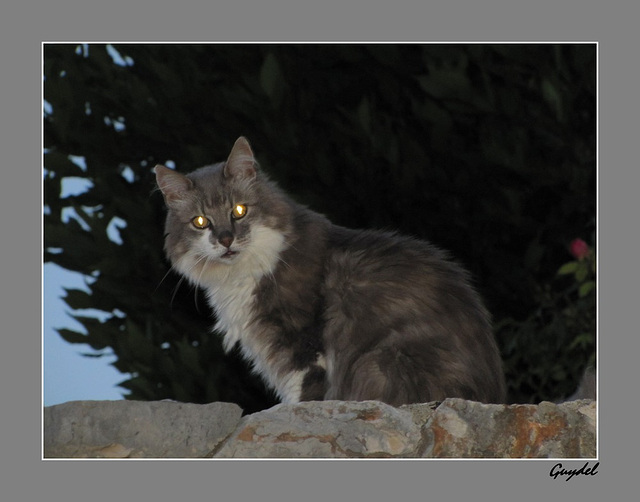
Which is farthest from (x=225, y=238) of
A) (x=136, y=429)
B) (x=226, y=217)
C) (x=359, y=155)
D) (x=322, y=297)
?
(x=359, y=155)

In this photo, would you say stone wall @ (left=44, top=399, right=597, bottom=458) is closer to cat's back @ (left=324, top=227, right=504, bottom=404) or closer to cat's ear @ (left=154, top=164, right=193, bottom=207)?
cat's back @ (left=324, top=227, right=504, bottom=404)

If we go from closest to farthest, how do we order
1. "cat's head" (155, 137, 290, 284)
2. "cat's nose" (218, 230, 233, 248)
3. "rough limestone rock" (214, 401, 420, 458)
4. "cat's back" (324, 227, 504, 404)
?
"rough limestone rock" (214, 401, 420, 458) → "cat's back" (324, 227, 504, 404) → "cat's nose" (218, 230, 233, 248) → "cat's head" (155, 137, 290, 284)

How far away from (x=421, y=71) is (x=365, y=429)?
3690 millimetres

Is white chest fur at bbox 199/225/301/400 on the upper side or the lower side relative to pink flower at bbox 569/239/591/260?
lower

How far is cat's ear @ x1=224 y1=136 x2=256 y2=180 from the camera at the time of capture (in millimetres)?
6023

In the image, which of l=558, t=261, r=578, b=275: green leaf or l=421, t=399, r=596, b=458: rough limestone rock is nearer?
l=421, t=399, r=596, b=458: rough limestone rock

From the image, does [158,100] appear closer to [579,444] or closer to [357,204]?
[357,204]

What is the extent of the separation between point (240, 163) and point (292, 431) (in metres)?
1.90

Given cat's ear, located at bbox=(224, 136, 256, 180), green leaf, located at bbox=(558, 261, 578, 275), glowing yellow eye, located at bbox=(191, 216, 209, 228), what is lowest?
green leaf, located at bbox=(558, 261, 578, 275)

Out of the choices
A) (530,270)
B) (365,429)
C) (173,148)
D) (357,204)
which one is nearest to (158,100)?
(173,148)

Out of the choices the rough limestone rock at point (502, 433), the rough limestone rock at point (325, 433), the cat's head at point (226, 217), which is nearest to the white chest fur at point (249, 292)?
the cat's head at point (226, 217)

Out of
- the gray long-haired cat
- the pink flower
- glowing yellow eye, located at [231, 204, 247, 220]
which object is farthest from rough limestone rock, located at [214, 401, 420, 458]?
the pink flower

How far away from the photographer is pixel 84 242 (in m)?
8.17

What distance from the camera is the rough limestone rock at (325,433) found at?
4.95 metres
